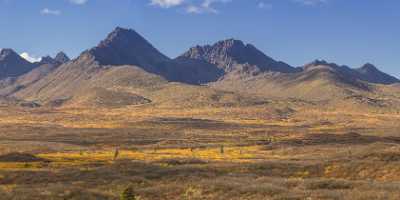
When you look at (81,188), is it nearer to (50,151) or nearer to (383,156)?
(383,156)

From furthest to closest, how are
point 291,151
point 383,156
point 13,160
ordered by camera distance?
point 291,151, point 13,160, point 383,156

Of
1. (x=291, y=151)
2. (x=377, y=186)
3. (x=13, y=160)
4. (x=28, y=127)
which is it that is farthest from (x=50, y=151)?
(x=28, y=127)

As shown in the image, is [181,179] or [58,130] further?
[58,130]

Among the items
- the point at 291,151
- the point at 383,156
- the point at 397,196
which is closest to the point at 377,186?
the point at 397,196

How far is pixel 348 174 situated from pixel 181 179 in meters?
15.9

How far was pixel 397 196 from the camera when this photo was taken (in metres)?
35.7

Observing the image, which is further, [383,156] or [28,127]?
[28,127]

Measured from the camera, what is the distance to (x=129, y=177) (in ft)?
167

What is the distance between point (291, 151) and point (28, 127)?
99824 millimetres

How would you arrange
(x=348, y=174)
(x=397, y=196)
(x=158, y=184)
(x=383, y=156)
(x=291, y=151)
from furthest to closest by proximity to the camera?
(x=291, y=151)
(x=383, y=156)
(x=348, y=174)
(x=158, y=184)
(x=397, y=196)

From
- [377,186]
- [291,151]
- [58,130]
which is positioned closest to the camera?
[377,186]

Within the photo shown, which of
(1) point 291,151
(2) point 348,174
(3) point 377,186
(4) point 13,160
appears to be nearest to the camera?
(3) point 377,186

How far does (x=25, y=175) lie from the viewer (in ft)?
173

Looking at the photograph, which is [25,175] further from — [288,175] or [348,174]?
[348,174]
